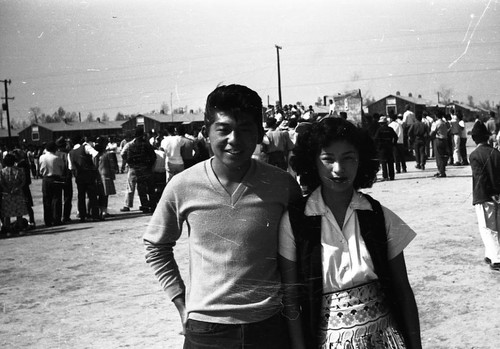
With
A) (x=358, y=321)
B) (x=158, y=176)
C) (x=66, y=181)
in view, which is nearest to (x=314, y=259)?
(x=358, y=321)

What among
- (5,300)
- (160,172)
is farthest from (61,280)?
(160,172)

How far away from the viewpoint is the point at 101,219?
11211 mm

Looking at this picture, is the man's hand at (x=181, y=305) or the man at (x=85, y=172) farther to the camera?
the man at (x=85, y=172)

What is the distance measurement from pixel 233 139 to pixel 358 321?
770 mm

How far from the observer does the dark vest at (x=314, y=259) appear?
202cm

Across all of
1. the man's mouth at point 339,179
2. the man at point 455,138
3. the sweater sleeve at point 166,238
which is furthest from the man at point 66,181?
the man at point 455,138

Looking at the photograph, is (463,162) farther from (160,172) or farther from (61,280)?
(61,280)

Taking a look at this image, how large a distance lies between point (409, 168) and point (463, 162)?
1717mm

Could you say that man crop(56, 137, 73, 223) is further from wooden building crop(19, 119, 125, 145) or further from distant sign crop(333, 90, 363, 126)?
wooden building crop(19, 119, 125, 145)

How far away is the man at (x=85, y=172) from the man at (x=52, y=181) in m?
0.24

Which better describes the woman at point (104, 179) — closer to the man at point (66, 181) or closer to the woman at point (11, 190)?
the man at point (66, 181)

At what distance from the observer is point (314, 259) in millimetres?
2020

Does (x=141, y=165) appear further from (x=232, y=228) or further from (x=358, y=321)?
(x=358, y=321)

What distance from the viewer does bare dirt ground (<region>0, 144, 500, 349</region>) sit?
4.31 m
